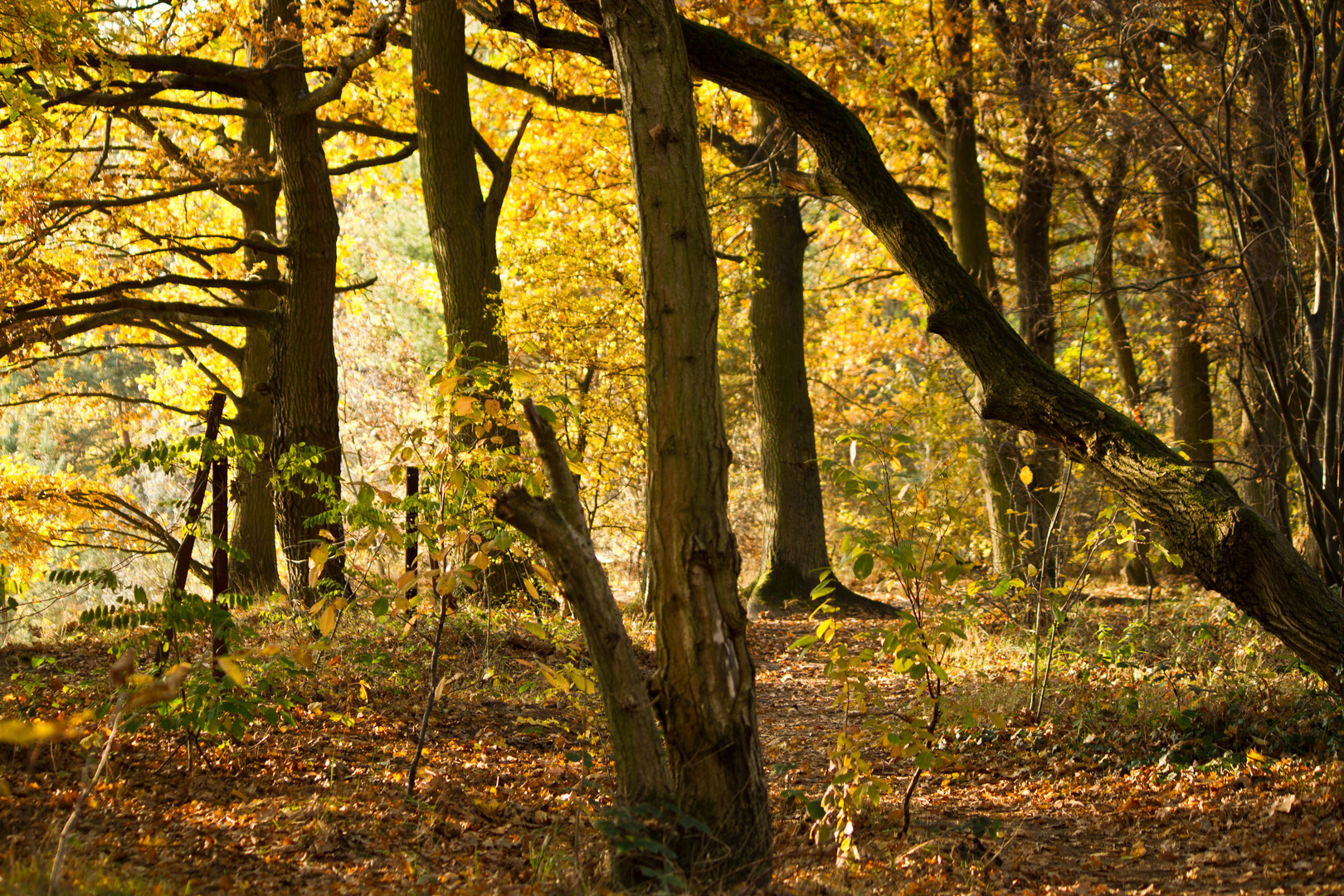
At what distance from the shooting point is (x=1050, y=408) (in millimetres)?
4199

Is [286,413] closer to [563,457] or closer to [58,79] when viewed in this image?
[58,79]

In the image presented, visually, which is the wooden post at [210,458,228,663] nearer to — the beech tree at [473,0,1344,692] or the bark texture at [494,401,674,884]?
the bark texture at [494,401,674,884]

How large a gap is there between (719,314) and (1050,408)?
487 centimetres

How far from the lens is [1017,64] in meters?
9.30

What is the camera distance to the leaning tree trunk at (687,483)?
3115 mm

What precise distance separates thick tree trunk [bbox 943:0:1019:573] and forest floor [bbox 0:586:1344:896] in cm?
382

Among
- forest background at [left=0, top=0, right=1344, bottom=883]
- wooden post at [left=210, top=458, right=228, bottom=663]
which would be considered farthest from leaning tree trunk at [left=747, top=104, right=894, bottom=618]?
wooden post at [left=210, top=458, right=228, bottom=663]

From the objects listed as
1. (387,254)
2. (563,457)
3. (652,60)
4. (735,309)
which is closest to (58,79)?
(652,60)

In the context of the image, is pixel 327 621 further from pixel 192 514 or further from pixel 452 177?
pixel 452 177

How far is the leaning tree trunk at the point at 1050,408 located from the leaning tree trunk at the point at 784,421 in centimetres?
586

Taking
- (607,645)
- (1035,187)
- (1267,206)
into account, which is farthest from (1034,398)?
(1035,187)

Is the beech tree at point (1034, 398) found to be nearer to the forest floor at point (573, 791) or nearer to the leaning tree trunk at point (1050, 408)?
the leaning tree trunk at point (1050, 408)

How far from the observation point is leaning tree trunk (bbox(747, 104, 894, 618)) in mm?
10562

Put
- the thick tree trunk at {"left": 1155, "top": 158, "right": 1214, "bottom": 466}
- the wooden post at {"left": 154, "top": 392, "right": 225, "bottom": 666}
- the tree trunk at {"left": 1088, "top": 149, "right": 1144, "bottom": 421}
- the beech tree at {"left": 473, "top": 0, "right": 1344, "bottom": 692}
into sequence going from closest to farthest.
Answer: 1. the beech tree at {"left": 473, "top": 0, "right": 1344, "bottom": 692}
2. the wooden post at {"left": 154, "top": 392, "right": 225, "bottom": 666}
3. the tree trunk at {"left": 1088, "top": 149, "right": 1144, "bottom": 421}
4. the thick tree trunk at {"left": 1155, "top": 158, "right": 1214, "bottom": 466}
